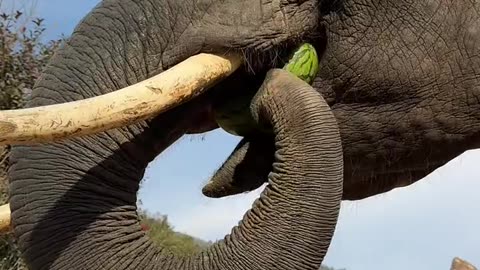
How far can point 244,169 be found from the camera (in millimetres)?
3580

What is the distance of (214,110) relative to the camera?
3.40 meters

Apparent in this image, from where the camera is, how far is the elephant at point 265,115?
3023 mm

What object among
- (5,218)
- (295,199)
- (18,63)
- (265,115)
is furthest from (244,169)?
(18,63)

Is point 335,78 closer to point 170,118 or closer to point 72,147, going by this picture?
point 170,118

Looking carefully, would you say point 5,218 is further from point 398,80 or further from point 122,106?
point 398,80

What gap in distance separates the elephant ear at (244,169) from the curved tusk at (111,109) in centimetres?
41

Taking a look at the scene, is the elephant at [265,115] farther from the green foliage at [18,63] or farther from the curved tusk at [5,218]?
the green foliage at [18,63]

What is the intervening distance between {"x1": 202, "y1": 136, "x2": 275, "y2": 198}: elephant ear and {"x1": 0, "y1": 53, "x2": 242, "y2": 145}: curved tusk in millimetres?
408

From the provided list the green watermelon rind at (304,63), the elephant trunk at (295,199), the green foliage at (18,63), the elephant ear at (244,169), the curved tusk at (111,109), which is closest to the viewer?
the curved tusk at (111,109)

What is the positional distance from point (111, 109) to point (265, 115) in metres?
0.58

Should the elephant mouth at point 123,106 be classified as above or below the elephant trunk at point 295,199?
above

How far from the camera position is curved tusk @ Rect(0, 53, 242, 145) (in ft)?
8.74

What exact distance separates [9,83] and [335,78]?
7736 millimetres

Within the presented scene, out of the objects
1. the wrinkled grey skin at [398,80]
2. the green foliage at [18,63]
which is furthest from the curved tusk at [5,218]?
the green foliage at [18,63]
